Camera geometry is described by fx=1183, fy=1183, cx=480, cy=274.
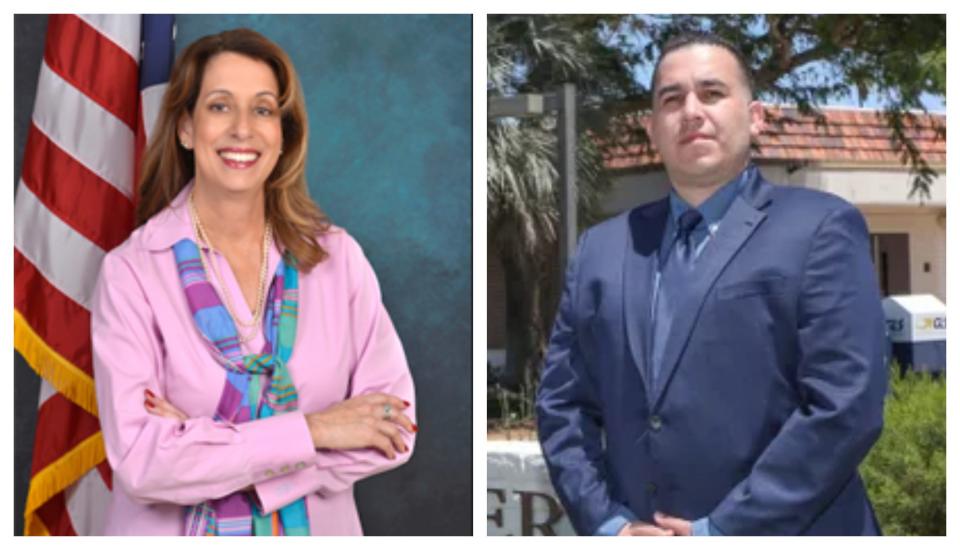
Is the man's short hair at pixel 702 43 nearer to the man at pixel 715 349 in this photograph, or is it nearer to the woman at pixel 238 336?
the man at pixel 715 349

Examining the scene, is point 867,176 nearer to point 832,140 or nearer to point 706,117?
point 832,140

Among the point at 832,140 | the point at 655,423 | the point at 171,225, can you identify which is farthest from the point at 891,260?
the point at 171,225

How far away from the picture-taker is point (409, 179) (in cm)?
338

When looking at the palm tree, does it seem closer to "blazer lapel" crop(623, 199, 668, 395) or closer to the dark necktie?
"blazer lapel" crop(623, 199, 668, 395)

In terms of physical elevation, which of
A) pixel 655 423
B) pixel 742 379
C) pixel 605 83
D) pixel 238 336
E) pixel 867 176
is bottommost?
pixel 655 423

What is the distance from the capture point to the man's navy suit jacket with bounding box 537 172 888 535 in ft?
9.54

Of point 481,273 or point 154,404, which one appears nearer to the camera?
point 154,404

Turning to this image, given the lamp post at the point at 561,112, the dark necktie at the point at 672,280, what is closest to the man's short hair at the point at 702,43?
the lamp post at the point at 561,112

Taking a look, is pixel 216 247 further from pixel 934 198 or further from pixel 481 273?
pixel 934 198

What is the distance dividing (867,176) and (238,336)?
171 centimetres
